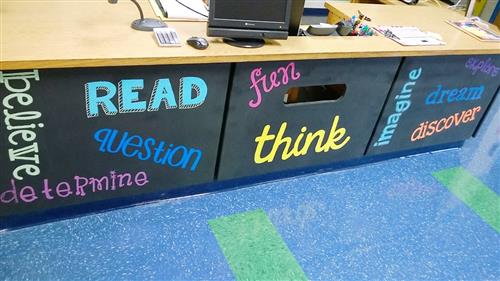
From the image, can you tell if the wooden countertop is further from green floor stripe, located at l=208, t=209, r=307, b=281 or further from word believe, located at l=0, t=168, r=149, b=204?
green floor stripe, located at l=208, t=209, r=307, b=281

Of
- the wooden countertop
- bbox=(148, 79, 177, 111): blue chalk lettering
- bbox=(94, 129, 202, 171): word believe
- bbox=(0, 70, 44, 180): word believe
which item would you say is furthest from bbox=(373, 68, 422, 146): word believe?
bbox=(0, 70, 44, 180): word believe

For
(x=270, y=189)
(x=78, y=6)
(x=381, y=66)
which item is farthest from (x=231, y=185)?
(x=78, y=6)

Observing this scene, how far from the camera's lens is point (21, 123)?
137cm

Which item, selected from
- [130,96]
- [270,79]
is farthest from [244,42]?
[130,96]

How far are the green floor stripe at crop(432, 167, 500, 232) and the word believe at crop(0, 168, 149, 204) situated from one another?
1781 millimetres

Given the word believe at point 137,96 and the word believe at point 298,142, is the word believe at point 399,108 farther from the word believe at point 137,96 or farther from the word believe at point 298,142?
the word believe at point 137,96

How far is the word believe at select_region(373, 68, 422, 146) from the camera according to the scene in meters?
2.08

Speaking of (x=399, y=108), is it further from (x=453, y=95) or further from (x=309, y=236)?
(x=309, y=236)

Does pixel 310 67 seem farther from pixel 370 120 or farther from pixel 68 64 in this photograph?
pixel 68 64

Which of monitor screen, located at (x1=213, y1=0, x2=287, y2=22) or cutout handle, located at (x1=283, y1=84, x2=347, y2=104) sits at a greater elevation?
monitor screen, located at (x1=213, y1=0, x2=287, y2=22)

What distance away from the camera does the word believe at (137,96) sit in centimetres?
142

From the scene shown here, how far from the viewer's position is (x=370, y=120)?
7.02 feet

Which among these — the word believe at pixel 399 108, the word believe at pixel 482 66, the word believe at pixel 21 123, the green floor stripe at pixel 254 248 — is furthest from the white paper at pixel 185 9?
the word believe at pixel 482 66

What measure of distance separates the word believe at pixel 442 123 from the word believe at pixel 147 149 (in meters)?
1.39
